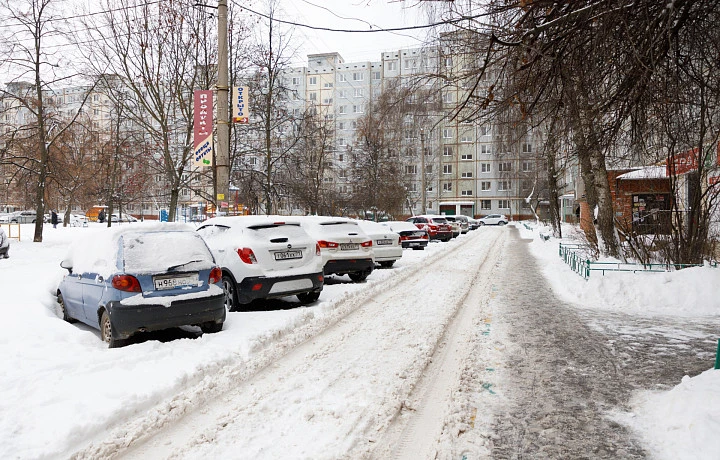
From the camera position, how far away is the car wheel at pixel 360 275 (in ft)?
39.1

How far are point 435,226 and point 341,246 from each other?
1814 cm

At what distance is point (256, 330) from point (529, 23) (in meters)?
4.97

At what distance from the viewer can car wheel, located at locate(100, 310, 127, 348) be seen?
18.8ft

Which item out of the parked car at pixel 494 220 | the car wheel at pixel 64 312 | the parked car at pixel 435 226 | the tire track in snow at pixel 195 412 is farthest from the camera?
the parked car at pixel 494 220

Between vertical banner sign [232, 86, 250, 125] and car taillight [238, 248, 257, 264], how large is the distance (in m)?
4.50

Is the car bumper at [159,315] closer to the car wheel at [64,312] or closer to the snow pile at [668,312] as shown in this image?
the car wheel at [64,312]

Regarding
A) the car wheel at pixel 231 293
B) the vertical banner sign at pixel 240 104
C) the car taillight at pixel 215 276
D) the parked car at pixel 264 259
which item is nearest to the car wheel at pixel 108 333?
the car taillight at pixel 215 276

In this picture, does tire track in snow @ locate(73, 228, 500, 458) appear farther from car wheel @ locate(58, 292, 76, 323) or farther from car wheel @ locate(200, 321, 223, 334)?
car wheel @ locate(58, 292, 76, 323)

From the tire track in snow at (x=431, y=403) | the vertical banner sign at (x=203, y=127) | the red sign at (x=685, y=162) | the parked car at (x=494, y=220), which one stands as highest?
the vertical banner sign at (x=203, y=127)

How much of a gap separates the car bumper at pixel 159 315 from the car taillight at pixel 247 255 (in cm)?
164

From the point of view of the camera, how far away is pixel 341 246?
11438 mm

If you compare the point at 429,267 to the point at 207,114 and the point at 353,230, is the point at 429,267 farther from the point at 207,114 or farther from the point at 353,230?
the point at 207,114

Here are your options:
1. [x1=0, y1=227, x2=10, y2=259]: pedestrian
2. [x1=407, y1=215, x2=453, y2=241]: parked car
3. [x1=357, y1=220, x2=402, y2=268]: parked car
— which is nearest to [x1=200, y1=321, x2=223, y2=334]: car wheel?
[x1=357, y1=220, x2=402, y2=268]: parked car

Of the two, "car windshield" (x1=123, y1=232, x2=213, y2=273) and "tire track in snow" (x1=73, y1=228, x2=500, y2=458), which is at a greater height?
"car windshield" (x1=123, y1=232, x2=213, y2=273)
